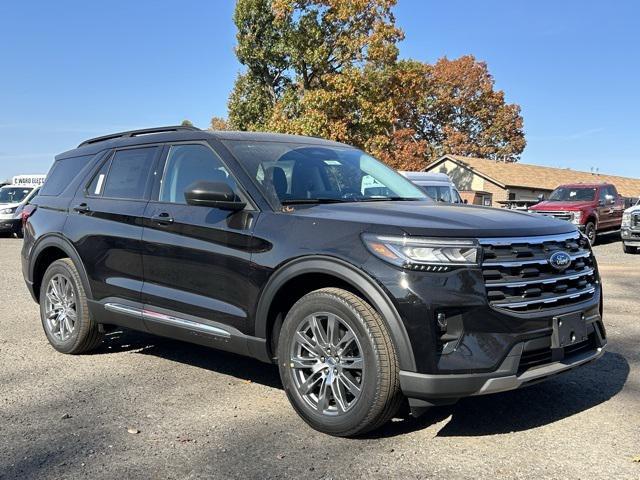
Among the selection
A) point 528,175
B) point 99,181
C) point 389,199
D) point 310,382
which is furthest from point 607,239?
point 528,175

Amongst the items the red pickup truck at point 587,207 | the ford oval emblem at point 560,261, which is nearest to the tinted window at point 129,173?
the ford oval emblem at point 560,261

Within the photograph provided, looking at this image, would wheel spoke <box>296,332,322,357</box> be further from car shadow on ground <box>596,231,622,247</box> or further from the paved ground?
car shadow on ground <box>596,231,622,247</box>

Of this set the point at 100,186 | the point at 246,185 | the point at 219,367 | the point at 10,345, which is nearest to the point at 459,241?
the point at 246,185

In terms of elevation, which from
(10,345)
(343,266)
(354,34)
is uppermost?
(354,34)

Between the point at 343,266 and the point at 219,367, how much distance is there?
7.23ft

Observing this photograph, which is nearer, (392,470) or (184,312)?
(392,470)

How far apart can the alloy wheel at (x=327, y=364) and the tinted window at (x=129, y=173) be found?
208cm

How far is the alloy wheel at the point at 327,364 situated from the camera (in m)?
3.67

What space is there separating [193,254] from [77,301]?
5.72 ft

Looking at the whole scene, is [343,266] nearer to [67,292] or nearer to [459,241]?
[459,241]

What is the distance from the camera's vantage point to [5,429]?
3992 millimetres

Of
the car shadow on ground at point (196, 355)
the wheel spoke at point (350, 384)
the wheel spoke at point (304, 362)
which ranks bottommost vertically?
the car shadow on ground at point (196, 355)

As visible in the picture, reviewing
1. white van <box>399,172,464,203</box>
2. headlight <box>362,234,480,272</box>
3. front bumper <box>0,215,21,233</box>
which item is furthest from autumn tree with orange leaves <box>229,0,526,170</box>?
headlight <box>362,234,480,272</box>

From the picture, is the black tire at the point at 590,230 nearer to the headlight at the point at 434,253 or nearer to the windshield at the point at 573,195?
the windshield at the point at 573,195
